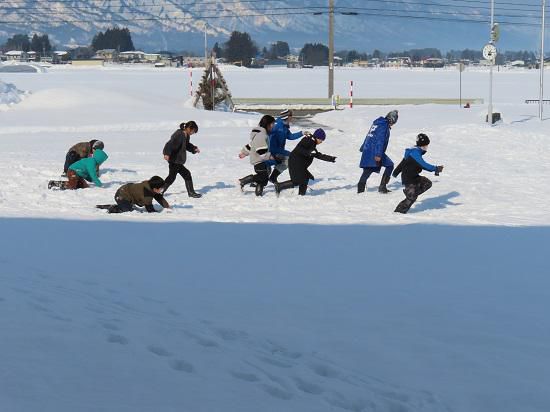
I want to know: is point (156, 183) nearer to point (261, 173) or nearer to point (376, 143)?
point (261, 173)

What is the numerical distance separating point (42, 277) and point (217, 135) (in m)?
17.7

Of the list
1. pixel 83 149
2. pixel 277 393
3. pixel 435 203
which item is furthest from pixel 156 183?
pixel 277 393

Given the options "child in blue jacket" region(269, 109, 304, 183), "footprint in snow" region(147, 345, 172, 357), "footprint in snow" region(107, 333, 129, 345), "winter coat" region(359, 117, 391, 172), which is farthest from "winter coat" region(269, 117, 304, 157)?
"footprint in snow" region(147, 345, 172, 357)

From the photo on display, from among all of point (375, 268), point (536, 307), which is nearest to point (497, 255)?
point (375, 268)

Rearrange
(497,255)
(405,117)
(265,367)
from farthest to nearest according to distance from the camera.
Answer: (405,117) → (497,255) → (265,367)

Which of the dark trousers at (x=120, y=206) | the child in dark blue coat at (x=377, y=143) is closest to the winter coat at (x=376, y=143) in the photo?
the child in dark blue coat at (x=377, y=143)

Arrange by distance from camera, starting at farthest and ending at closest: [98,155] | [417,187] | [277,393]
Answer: [98,155], [417,187], [277,393]

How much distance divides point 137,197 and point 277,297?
17.0 ft

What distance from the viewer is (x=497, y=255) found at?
9469 millimetres

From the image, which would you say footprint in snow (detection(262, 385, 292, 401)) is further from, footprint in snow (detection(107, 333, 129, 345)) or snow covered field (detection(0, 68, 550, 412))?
footprint in snow (detection(107, 333, 129, 345))

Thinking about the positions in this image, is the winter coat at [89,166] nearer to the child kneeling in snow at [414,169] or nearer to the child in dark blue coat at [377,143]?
the child in dark blue coat at [377,143]

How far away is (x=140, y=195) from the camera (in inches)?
475

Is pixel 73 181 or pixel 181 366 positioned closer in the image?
pixel 181 366

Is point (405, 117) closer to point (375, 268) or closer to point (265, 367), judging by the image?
point (375, 268)
